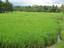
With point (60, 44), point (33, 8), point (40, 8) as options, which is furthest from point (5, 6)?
point (60, 44)

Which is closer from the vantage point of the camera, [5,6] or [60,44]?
[60,44]

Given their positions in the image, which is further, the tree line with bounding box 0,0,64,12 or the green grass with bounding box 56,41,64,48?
the tree line with bounding box 0,0,64,12

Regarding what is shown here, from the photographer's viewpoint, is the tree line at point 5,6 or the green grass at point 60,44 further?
the tree line at point 5,6

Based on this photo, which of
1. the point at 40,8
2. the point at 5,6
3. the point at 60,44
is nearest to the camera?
the point at 60,44

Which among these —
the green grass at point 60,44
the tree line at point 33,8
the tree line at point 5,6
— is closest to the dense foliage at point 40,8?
the tree line at point 33,8

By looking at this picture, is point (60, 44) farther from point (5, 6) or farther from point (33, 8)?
point (5, 6)

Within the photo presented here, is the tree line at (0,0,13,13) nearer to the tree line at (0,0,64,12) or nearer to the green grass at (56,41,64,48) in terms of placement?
the tree line at (0,0,64,12)

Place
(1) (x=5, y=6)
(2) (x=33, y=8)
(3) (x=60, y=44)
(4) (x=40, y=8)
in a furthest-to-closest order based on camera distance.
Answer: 1. (1) (x=5, y=6)
2. (4) (x=40, y=8)
3. (2) (x=33, y=8)
4. (3) (x=60, y=44)

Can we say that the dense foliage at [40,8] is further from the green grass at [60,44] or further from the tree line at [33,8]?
the green grass at [60,44]

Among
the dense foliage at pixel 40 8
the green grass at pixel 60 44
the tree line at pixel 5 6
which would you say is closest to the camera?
the green grass at pixel 60 44

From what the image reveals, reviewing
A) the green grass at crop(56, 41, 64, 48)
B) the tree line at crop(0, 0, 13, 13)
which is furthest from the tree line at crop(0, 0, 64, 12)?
the green grass at crop(56, 41, 64, 48)

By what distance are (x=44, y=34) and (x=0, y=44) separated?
1.17 metres

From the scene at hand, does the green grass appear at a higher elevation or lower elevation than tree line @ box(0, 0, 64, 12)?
lower

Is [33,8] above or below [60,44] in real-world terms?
above
